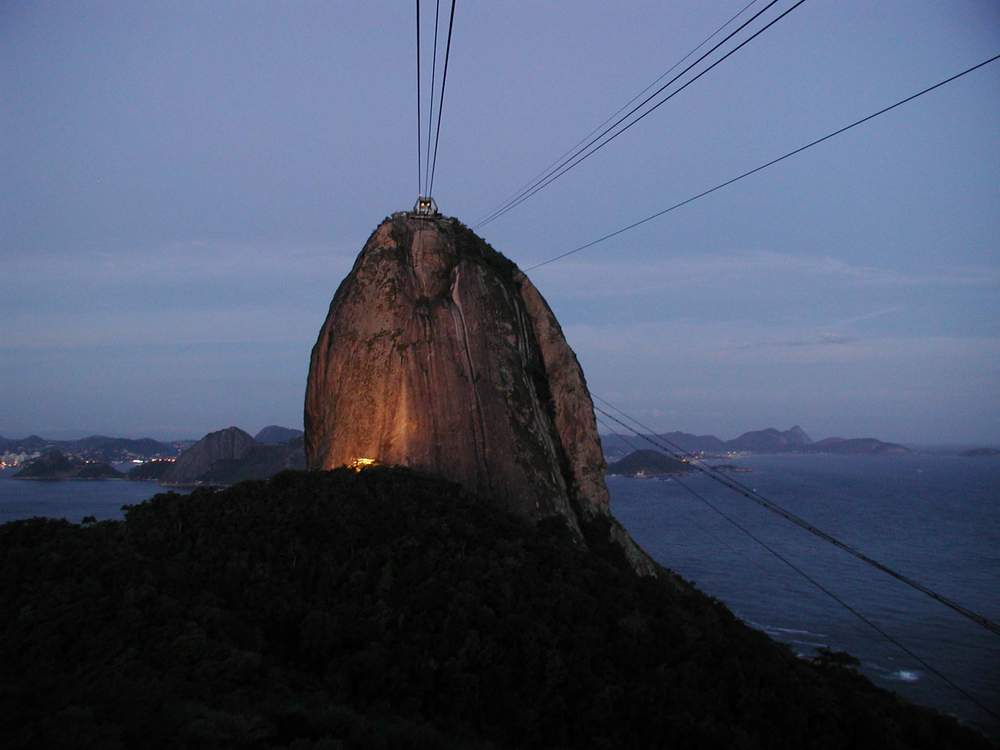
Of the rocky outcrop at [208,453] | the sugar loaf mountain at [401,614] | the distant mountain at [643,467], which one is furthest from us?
the distant mountain at [643,467]

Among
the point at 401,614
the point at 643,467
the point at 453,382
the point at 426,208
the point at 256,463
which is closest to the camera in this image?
the point at 401,614

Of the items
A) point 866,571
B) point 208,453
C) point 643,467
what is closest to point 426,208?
point 866,571

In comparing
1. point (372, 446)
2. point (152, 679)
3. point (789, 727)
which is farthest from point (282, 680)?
point (372, 446)

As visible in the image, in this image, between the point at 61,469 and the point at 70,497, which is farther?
the point at 61,469

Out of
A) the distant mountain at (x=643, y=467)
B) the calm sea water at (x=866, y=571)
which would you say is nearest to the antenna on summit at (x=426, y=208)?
the calm sea water at (x=866, y=571)

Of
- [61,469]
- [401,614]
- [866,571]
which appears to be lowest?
[866,571]

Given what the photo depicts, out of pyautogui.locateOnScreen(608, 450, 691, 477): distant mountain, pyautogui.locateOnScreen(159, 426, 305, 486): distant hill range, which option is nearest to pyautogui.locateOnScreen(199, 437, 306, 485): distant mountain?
pyautogui.locateOnScreen(159, 426, 305, 486): distant hill range

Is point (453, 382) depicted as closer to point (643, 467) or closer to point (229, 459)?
point (229, 459)

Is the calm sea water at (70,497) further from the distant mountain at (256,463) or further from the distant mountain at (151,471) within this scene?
the distant mountain at (256,463)
